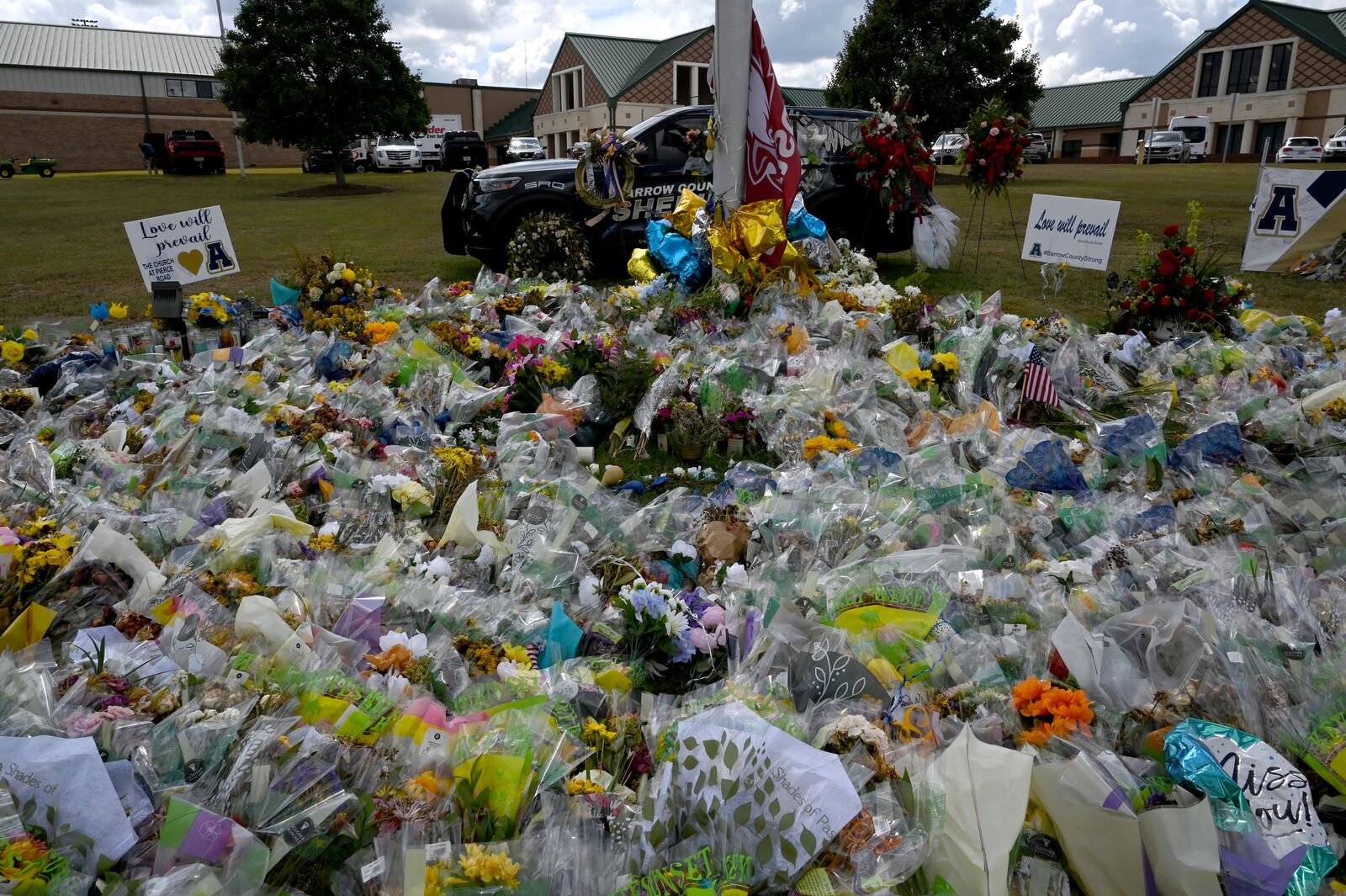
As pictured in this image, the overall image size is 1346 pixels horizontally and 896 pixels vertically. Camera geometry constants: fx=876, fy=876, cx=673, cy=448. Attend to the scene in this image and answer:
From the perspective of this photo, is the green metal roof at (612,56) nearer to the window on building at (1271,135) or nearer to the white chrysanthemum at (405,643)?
the window on building at (1271,135)

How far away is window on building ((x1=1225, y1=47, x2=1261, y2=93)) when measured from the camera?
1607 inches

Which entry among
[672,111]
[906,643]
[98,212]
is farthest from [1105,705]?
[98,212]

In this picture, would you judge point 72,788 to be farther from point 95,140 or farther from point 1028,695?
point 95,140

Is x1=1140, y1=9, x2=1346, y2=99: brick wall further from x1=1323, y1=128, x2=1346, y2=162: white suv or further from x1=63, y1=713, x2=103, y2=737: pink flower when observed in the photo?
x1=63, y1=713, x2=103, y2=737: pink flower

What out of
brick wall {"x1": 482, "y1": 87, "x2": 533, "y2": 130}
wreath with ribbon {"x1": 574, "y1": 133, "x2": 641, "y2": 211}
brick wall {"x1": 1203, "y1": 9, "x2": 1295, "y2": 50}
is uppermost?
brick wall {"x1": 1203, "y1": 9, "x2": 1295, "y2": 50}

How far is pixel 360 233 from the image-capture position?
46.1 ft

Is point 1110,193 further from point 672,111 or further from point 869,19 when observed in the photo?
point 672,111

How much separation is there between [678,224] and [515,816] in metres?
5.80

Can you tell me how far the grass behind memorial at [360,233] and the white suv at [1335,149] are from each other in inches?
207

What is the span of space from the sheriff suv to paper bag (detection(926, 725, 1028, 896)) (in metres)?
7.16

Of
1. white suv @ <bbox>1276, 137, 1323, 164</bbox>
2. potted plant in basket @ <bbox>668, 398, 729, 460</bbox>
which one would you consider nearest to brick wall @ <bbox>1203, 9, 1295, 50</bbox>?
white suv @ <bbox>1276, 137, 1323, 164</bbox>

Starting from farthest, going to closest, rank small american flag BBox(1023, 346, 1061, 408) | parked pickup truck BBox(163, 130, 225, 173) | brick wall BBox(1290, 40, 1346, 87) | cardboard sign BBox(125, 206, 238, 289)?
brick wall BBox(1290, 40, 1346, 87)
parked pickup truck BBox(163, 130, 225, 173)
cardboard sign BBox(125, 206, 238, 289)
small american flag BBox(1023, 346, 1061, 408)

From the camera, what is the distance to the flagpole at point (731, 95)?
6922 mm

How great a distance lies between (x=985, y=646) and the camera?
240cm
